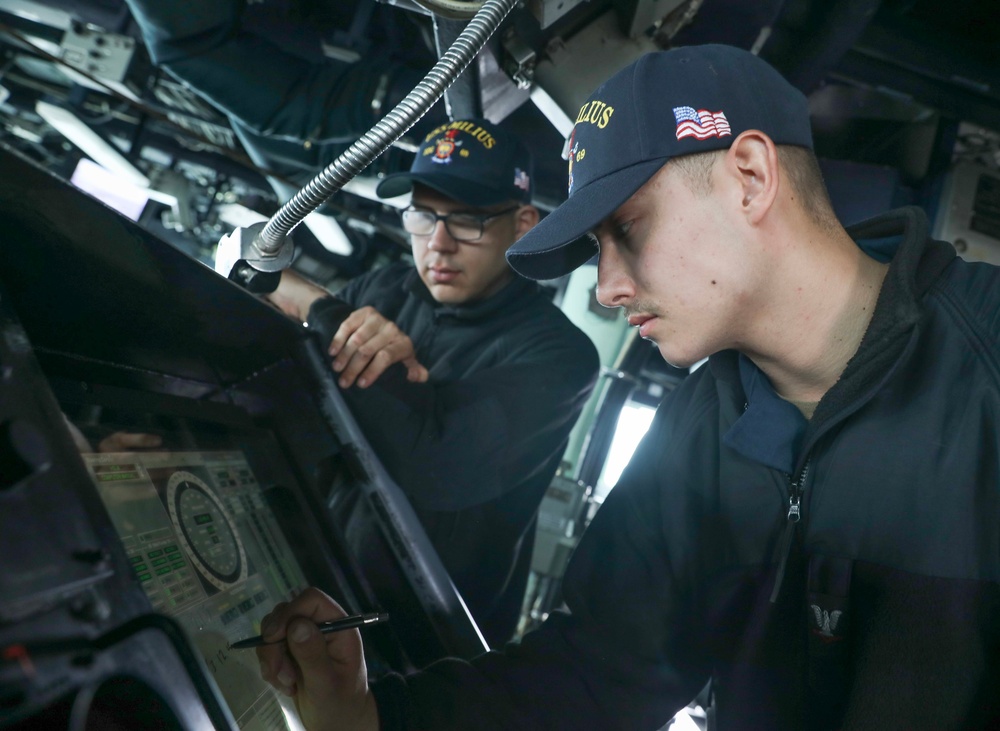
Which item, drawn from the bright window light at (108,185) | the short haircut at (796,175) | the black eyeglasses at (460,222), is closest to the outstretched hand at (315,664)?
the short haircut at (796,175)

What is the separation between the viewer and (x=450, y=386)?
1224mm

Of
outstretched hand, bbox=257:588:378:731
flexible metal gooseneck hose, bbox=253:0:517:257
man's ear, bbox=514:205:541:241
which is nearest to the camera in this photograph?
outstretched hand, bbox=257:588:378:731

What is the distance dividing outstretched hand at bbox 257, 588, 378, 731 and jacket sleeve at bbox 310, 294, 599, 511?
33cm

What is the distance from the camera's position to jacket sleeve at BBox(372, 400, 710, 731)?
88cm

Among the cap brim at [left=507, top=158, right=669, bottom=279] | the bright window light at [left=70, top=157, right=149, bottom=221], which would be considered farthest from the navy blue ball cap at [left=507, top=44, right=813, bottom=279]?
the bright window light at [left=70, top=157, right=149, bottom=221]

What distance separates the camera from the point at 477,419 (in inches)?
47.2

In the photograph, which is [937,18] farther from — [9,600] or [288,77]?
[9,600]

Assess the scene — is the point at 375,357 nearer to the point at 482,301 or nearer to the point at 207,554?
the point at 207,554

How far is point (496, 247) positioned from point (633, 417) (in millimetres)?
2873

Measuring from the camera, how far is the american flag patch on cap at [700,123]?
2.90ft

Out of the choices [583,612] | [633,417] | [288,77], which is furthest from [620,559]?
[633,417]

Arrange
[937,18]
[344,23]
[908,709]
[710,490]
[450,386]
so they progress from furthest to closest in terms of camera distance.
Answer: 1. [344,23]
2. [937,18]
3. [450,386]
4. [710,490]
5. [908,709]

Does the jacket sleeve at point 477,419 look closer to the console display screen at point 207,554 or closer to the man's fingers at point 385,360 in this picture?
the man's fingers at point 385,360

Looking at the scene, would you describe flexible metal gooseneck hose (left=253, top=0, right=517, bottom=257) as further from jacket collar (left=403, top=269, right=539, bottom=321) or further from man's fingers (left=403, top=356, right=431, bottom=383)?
jacket collar (left=403, top=269, right=539, bottom=321)
